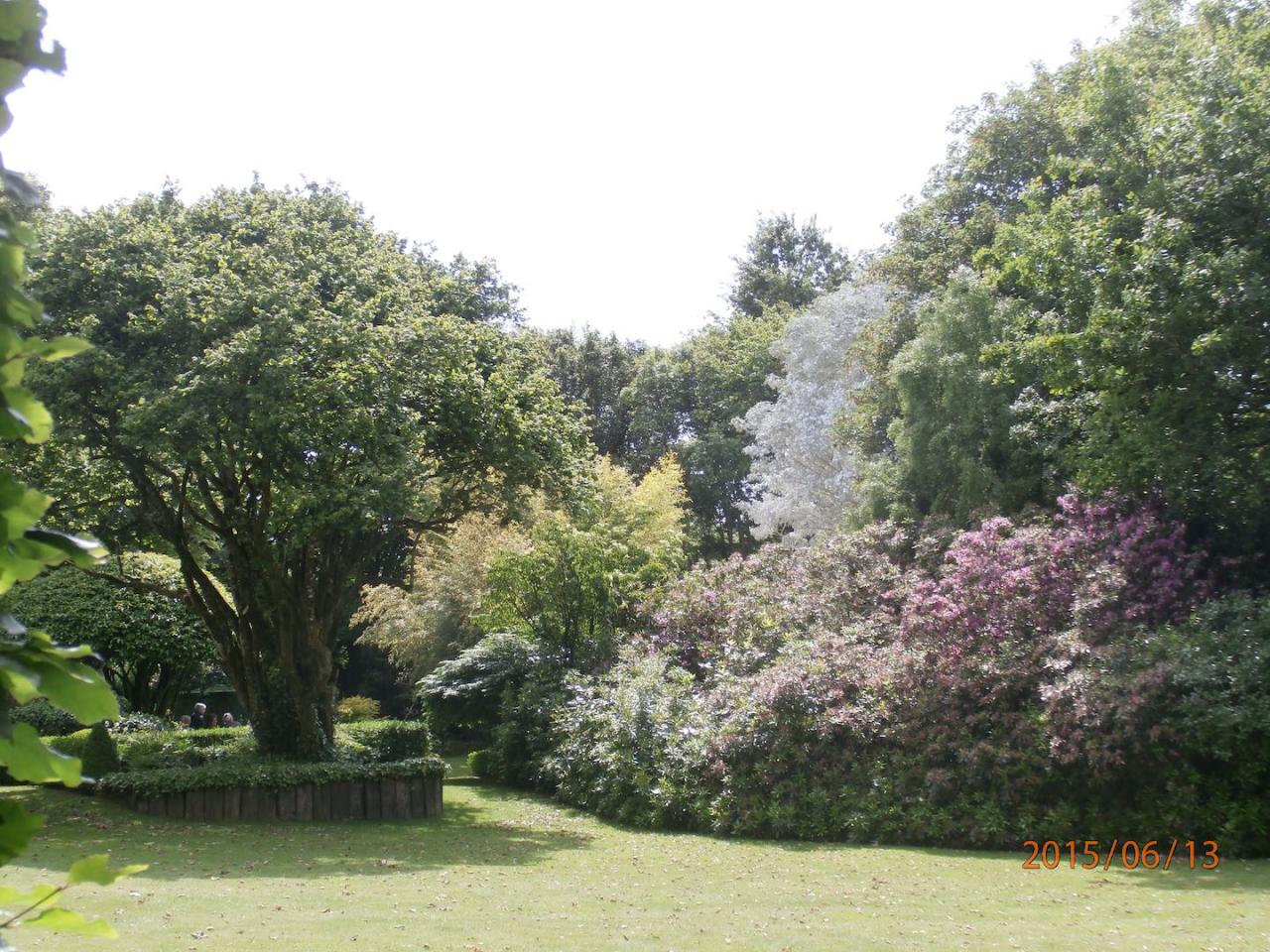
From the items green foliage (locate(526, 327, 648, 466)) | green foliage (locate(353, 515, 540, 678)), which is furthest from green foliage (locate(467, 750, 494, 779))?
green foliage (locate(526, 327, 648, 466))

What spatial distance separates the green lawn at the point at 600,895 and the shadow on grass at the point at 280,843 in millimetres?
51

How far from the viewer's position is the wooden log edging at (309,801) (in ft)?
48.2

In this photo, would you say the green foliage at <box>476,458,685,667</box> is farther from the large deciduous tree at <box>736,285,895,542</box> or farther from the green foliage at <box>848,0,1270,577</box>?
the large deciduous tree at <box>736,285,895,542</box>

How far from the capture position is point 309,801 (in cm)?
1519

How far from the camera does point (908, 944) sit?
7742 millimetres

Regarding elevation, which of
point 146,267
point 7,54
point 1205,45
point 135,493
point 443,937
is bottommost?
point 443,937

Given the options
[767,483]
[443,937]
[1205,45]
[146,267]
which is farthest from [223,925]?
[767,483]

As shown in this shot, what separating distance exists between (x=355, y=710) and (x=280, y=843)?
18925mm

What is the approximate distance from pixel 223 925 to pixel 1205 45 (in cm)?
1483

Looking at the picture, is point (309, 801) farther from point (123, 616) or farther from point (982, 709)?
point (123, 616)

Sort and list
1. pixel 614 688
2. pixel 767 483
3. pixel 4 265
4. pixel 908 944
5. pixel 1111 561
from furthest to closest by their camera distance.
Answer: pixel 767 483, pixel 614 688, pixel 1111 561, pixel 908 944, pixel 4 265

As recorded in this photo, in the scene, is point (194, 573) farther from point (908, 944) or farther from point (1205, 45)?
point (1205, 45)

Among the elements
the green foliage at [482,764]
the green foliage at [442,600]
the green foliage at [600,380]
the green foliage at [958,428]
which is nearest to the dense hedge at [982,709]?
the green foliage at [958,428]

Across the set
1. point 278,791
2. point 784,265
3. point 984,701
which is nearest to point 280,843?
point 278,791
